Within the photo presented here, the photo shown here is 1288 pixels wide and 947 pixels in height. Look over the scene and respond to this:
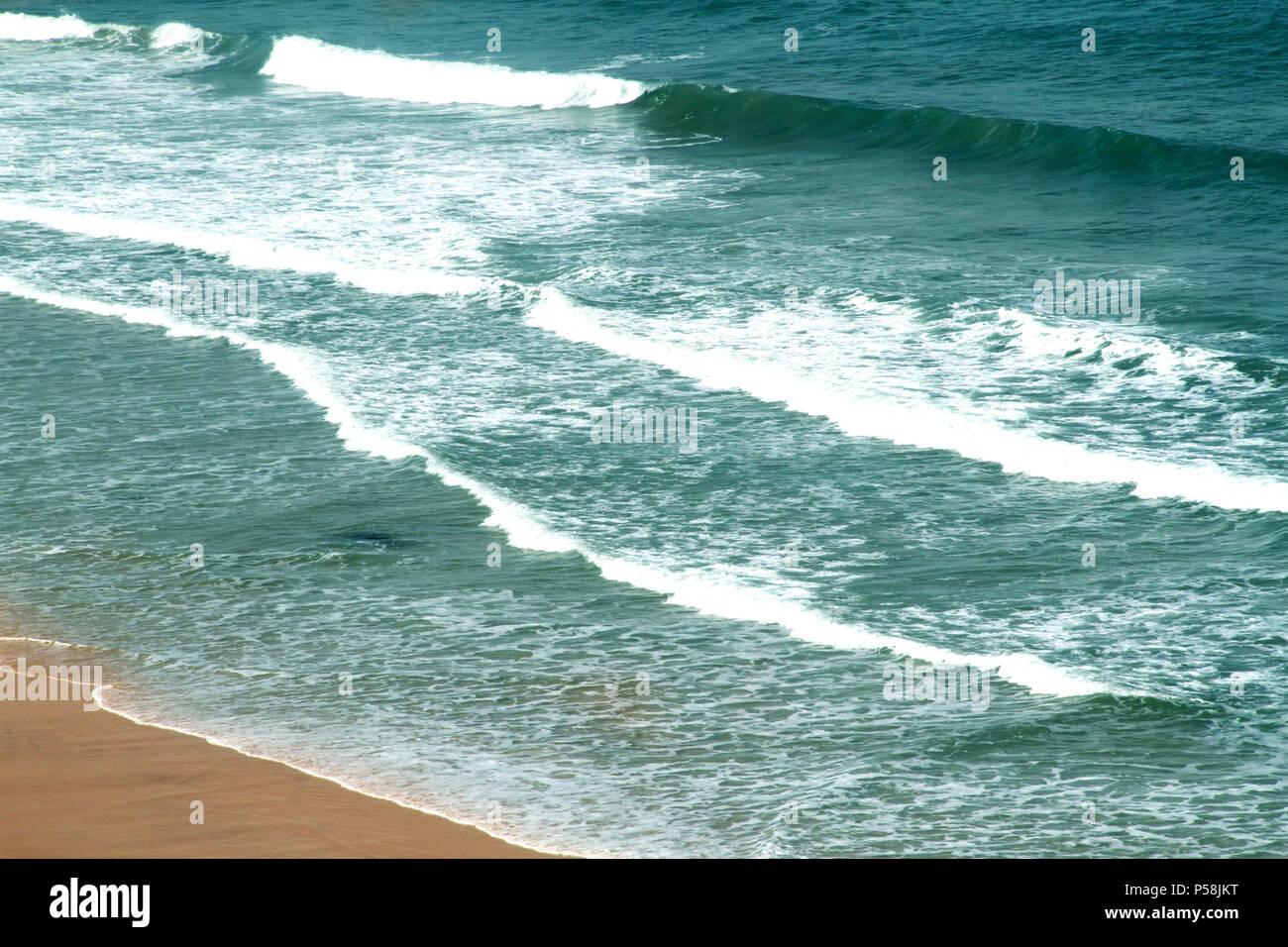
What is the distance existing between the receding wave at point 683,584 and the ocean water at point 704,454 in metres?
0.04

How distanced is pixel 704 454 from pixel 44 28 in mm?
36324

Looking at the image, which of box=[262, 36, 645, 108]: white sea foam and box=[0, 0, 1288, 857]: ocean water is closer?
box=[0, 0, 1288, 857]: ocean water

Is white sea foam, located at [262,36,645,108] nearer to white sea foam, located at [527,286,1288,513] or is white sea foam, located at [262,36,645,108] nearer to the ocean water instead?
the ocean water

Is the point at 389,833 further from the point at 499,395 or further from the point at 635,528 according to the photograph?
the point at 499,395

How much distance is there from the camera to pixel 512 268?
786 inches

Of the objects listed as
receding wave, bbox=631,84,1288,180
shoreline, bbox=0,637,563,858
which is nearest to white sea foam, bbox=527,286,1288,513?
shoreline, bbox=0,637,563,858

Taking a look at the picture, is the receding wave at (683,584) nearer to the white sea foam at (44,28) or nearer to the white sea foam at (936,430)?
the white sea foam at (936,430)

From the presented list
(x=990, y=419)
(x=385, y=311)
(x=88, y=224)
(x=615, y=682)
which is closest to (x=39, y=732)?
(x=615, y=682)

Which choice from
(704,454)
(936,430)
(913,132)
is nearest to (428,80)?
(913,132)

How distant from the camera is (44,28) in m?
43.4

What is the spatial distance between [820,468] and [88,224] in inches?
560

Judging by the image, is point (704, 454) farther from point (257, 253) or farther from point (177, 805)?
point (257, 253)

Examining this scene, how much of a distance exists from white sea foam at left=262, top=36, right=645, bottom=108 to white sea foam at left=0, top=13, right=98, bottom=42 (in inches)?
325

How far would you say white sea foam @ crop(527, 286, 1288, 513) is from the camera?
12.5 metres
